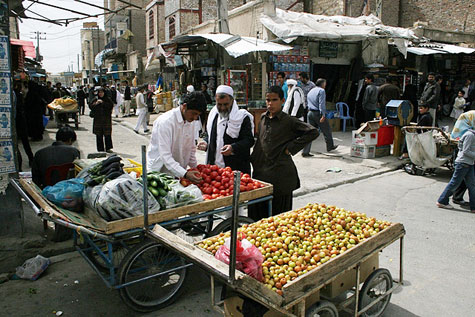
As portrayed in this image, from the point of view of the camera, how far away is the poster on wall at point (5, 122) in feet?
15.9

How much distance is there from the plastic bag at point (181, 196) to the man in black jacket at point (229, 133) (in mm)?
917

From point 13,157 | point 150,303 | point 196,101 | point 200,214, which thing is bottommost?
point 150,303

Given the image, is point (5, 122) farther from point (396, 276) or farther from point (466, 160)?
point (466, 160)

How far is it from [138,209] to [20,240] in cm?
238

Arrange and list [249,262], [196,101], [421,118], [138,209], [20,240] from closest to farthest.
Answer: [249,262] → [138,209] → [196,101] → [20,240] → [421,118]

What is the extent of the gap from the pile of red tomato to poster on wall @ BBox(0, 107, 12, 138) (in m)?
2.57

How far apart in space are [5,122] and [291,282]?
4217mm

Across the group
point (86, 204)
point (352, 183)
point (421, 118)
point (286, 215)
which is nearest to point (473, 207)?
point (352, 183)

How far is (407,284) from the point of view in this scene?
4.10 meters

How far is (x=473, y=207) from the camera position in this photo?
20.5ft

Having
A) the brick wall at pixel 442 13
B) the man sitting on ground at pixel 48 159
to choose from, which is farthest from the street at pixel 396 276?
the brick wall at pixel 442 13

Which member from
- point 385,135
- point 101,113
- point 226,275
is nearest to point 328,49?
point 385,135

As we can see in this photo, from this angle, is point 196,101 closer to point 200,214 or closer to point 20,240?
point 200,214

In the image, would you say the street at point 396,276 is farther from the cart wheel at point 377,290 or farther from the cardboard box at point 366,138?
the cardboard box at point 366,138
